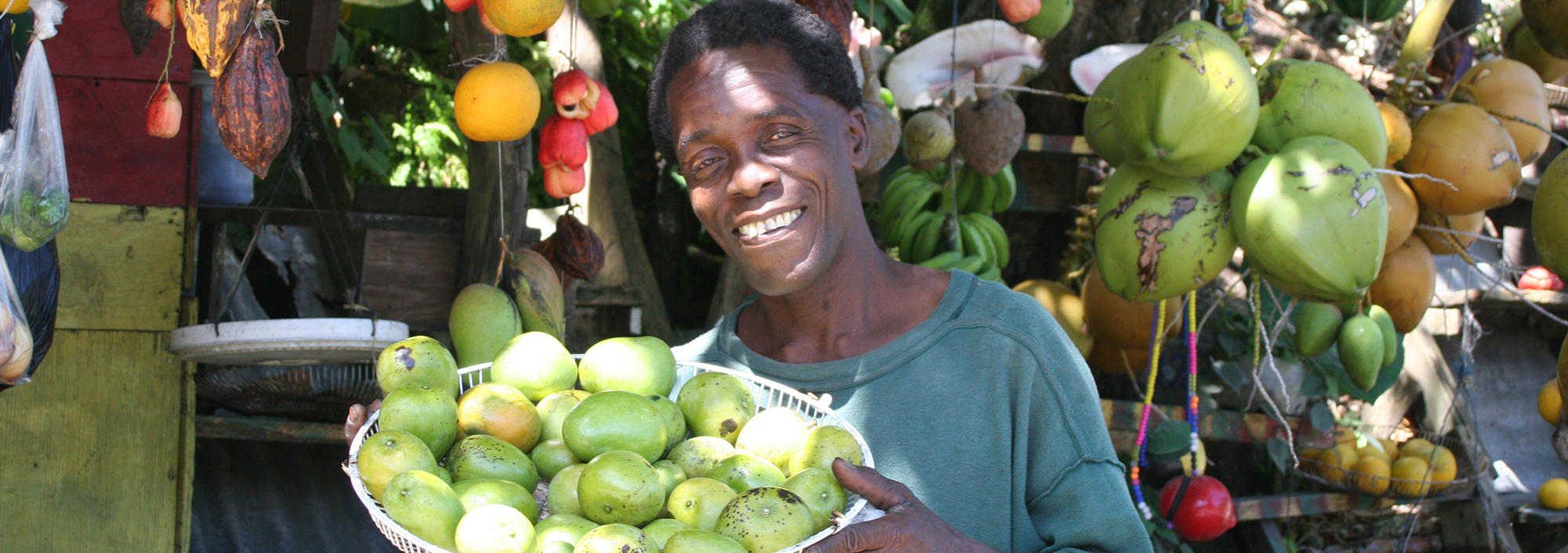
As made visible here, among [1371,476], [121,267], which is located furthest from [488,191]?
[1371,476]

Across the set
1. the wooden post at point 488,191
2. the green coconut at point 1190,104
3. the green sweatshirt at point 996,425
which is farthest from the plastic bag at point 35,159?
the green coconut at point 1190,104

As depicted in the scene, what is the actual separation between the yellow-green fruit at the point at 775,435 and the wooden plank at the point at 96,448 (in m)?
1.92

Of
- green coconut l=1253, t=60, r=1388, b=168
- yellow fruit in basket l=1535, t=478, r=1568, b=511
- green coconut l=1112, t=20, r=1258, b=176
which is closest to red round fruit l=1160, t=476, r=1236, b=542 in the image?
green coconut l=1253, t=60, r=1388, b=168

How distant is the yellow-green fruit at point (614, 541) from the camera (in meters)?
1.02

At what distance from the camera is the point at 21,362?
1.72m

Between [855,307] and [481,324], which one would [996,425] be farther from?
[481,324]

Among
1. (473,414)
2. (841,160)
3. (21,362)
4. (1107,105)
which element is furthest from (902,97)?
(21,362)

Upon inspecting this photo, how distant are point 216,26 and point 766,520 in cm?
116

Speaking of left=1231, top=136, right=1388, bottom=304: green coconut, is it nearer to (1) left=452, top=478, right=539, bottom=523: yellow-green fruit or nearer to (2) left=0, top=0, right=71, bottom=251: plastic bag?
(1) left=452, top=478, right=539, bottom=523: yellow-green fruit

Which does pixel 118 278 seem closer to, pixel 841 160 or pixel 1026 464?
pixel 841 160

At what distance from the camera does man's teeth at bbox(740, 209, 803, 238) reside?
1603 millimetres

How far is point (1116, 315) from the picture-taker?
295cm

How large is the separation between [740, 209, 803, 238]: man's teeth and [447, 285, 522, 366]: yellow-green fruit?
2.96 feet

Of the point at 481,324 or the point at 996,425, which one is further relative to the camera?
the point at 481,324
